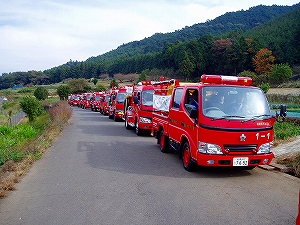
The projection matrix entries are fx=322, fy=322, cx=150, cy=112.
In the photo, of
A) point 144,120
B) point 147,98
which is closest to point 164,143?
point 144,120

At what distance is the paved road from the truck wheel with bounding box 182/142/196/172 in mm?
153

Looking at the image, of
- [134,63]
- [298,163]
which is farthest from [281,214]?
[134,63]

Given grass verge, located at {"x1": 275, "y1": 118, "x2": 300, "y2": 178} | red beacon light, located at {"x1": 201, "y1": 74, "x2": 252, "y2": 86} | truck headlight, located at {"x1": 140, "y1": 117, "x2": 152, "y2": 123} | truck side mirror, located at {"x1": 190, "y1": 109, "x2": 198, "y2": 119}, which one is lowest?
grass verge, located at {"x1": 275, "y1": 118, "x2": 300, "y2": 178}

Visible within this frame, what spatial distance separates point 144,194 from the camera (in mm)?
6223

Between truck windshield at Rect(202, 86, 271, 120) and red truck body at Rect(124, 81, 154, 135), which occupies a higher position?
truck windshield at Rect(202, 86, 271, 120)

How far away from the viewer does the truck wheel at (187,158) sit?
7.78 m

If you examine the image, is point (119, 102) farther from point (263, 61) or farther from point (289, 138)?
point (263, 61)

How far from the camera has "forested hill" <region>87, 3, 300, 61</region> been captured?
5074 inches

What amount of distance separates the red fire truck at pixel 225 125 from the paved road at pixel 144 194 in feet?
1.68

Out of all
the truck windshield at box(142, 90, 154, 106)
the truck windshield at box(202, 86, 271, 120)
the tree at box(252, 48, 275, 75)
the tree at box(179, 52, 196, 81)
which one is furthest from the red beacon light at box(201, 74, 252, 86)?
the tree at box(179, 52, 196, 81)

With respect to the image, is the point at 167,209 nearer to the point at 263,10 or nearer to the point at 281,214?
the point at 281,214

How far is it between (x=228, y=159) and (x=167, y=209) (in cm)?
224

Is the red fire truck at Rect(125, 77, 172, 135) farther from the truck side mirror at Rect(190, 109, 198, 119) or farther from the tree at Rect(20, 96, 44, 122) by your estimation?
the tree at Rect(20, 96, 44, 122)

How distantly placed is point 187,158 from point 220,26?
441ft
